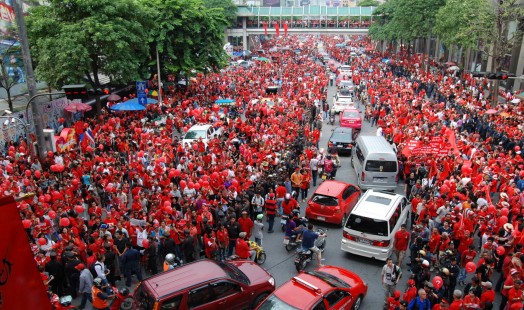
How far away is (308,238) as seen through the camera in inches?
448

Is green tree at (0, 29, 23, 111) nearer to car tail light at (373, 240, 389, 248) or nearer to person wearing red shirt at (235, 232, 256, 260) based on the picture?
person wearing red shirt at (235, 232, 256, 260)

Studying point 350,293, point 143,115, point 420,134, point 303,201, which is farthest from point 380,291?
point 143,115

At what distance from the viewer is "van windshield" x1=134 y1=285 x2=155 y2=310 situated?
799 centimetres

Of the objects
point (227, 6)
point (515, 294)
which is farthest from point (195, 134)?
point (227, 6)

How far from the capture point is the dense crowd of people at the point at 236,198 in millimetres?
9852

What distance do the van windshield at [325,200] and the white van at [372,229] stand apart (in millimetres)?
1511

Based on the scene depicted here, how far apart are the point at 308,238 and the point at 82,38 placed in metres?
17.8

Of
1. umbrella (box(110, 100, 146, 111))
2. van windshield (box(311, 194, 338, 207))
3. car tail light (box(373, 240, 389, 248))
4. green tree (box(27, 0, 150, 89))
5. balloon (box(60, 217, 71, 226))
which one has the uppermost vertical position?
green tree (box(27, 0, 150, 89))

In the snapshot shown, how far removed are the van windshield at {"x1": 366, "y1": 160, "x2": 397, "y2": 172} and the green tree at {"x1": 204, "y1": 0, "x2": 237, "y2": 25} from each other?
51.8m

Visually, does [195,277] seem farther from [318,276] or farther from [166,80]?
[166,80]

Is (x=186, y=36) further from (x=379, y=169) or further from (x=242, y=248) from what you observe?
(x=242, y=248)

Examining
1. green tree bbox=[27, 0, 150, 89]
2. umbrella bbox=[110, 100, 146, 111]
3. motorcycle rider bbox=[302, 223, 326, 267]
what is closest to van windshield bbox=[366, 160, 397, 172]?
motorcycle rider bbox=[302, 223, 326, 267]

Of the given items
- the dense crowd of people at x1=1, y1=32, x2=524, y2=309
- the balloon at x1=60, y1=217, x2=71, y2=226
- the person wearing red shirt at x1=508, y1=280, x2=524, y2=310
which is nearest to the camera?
the person wearing red shirt at x1=508, y1=280, x2=524, y2=310

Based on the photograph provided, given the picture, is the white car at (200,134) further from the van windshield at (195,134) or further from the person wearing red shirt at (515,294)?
the person wearing red shirt at (515,294)
